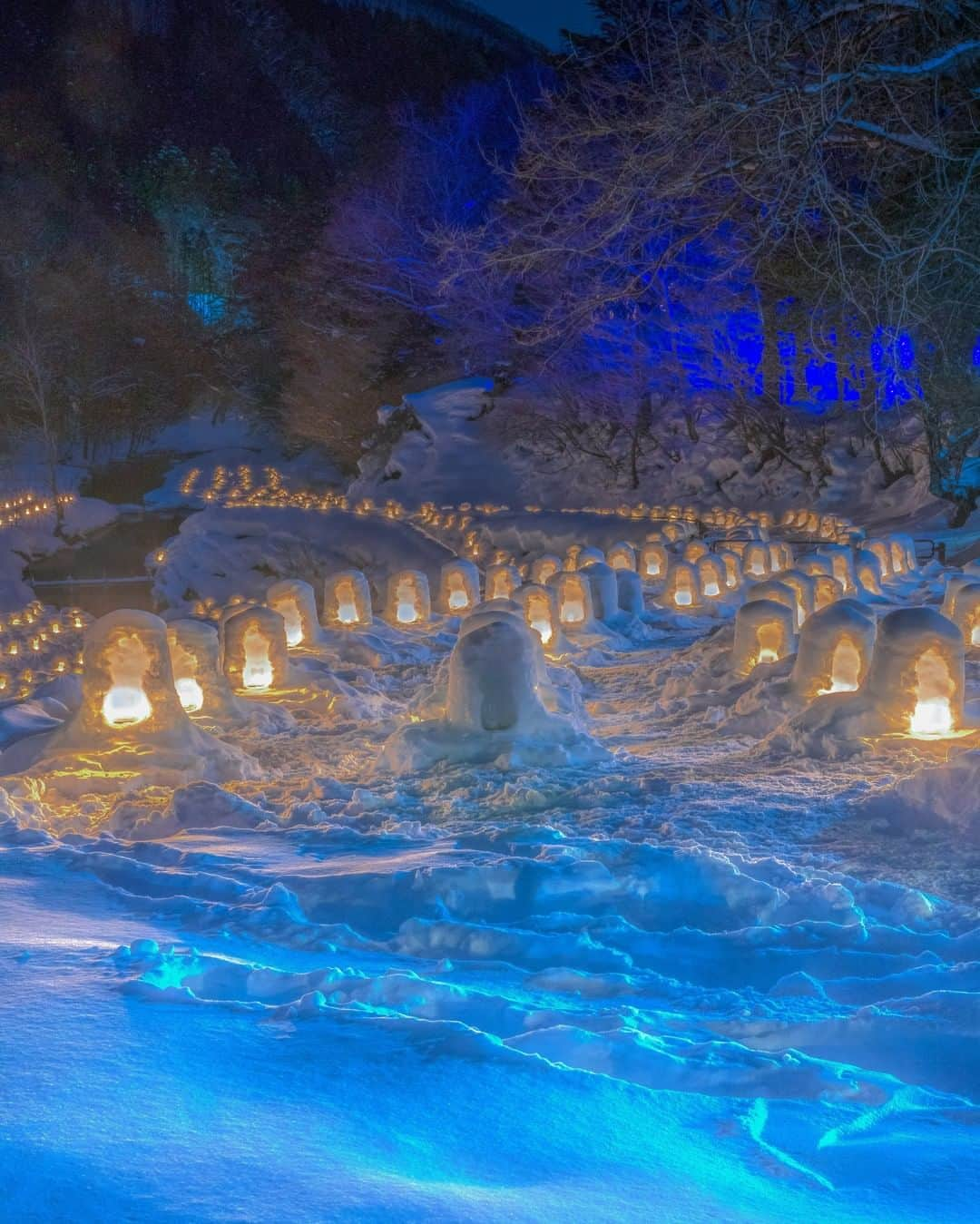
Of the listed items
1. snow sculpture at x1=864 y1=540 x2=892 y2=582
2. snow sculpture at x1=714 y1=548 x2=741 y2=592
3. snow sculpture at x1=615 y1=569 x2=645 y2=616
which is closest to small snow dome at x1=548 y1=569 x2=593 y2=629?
snow sculpture at x1=615 y1=569 x2=645 y2=616

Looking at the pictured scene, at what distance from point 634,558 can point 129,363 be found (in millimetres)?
31077

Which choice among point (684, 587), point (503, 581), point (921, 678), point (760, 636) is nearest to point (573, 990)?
point (921, 678)

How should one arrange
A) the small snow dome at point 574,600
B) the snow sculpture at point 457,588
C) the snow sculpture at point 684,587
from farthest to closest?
the snow sculpture at point 457,588, the snow sculpture at point 684,587, the small snow dome at point 574,600

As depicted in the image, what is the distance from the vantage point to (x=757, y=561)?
19469 mm

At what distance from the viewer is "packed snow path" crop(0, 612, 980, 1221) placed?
87.7 inches

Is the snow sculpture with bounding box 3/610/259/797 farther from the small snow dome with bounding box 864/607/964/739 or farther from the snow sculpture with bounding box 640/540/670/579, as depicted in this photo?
the snow sculpture with bounding box 640/540/670/579

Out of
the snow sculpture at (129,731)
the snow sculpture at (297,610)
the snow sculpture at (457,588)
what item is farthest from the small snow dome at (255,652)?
the snow sculpture at (457,588)

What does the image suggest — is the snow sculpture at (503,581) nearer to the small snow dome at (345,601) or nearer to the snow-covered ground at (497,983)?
the small snow dome at (345,601)

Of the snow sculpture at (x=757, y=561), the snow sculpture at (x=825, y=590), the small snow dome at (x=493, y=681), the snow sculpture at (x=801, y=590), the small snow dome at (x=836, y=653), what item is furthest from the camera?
the snow sculpture at (x=757, y=561)

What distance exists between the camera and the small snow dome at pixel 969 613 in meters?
11.3

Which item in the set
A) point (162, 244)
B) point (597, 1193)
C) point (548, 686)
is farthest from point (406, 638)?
point (162, 244)

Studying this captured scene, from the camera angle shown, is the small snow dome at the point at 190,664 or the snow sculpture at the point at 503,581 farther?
the snow sculpture at the point at 503,581

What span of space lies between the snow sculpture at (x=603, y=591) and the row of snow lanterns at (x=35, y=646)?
6918 millimetres

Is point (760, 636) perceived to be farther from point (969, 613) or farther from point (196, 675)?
point (196, 675)
